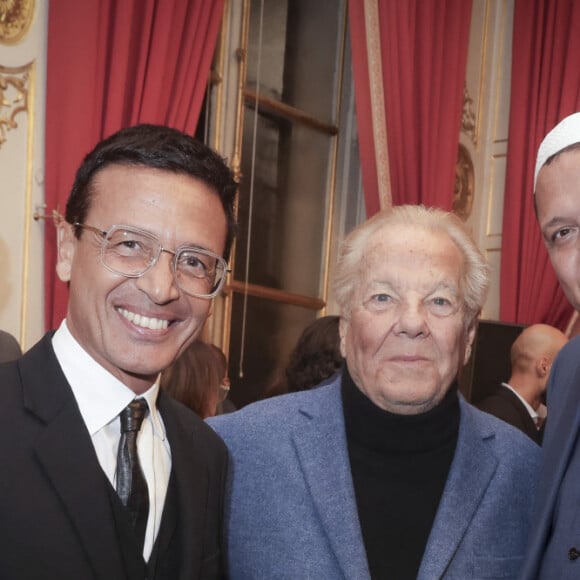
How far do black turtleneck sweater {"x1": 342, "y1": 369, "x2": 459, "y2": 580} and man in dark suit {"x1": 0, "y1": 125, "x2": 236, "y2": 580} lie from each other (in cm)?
43

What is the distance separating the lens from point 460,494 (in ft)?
6.95

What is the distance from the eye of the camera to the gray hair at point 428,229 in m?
2.27

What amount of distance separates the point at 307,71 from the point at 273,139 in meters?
0.55

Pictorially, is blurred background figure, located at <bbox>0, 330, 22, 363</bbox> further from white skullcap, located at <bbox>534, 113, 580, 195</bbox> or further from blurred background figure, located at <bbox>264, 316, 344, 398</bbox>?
white skullcap, located at <bbox>534, 113, 580, 195</bbox>

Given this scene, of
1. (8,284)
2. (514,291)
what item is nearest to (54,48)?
(8,284)

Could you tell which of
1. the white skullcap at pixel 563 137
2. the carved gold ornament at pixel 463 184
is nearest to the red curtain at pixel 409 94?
the carved gold ornament at pixel 463 184

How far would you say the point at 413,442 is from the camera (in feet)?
7.14

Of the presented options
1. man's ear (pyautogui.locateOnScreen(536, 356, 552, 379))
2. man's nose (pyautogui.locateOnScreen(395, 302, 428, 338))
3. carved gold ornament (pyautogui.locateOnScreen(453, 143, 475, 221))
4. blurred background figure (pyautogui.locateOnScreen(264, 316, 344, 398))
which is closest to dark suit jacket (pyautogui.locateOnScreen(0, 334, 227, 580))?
man's nose (pyautogui.locateOnScreen(395, 302, 428, 338))

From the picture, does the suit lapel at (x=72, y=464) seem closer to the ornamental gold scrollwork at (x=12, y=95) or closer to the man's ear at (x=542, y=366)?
the ornamental gold scrollwork at (x=12, y=95)

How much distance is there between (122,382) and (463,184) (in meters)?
5.30

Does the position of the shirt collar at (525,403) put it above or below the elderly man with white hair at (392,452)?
below

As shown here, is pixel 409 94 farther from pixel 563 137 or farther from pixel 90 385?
pixel 90 385

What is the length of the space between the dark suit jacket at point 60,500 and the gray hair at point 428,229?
2.27 feet

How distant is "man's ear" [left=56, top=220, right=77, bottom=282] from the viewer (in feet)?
5.73
